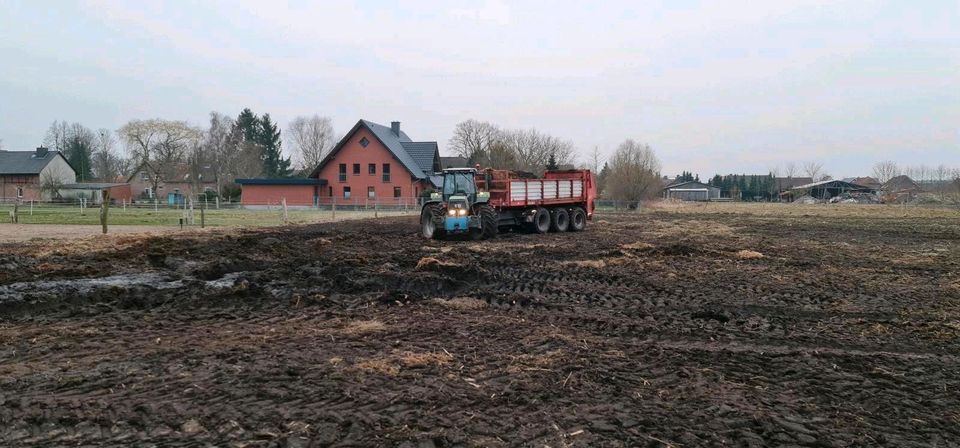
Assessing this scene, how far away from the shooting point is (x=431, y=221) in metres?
19.5

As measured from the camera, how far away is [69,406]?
4.43 metres

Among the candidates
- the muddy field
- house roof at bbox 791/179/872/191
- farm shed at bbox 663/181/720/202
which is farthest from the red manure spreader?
farm shed at bbox 663/181/720/202

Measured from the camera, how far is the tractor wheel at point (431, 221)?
19.0 meters

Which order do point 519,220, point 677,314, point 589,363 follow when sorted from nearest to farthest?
point 589,363, point 677,314, point 519,220

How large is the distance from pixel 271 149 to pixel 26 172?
2736 cm

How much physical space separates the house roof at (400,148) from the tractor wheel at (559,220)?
97.0 feet

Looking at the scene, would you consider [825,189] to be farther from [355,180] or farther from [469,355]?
[469,355]

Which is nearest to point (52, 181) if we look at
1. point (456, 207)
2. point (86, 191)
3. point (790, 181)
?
point (86, 191)

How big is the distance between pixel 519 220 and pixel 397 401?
1775 cm

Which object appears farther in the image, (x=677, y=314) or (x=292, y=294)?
(x=292, y=294)

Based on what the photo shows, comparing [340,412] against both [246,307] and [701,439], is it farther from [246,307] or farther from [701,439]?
[246,307]

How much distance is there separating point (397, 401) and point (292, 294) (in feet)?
16.6

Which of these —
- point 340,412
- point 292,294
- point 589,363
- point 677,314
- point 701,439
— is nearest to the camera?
point 701,439

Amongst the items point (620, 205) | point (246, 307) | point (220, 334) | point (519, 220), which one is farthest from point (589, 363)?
point (620, 205)
